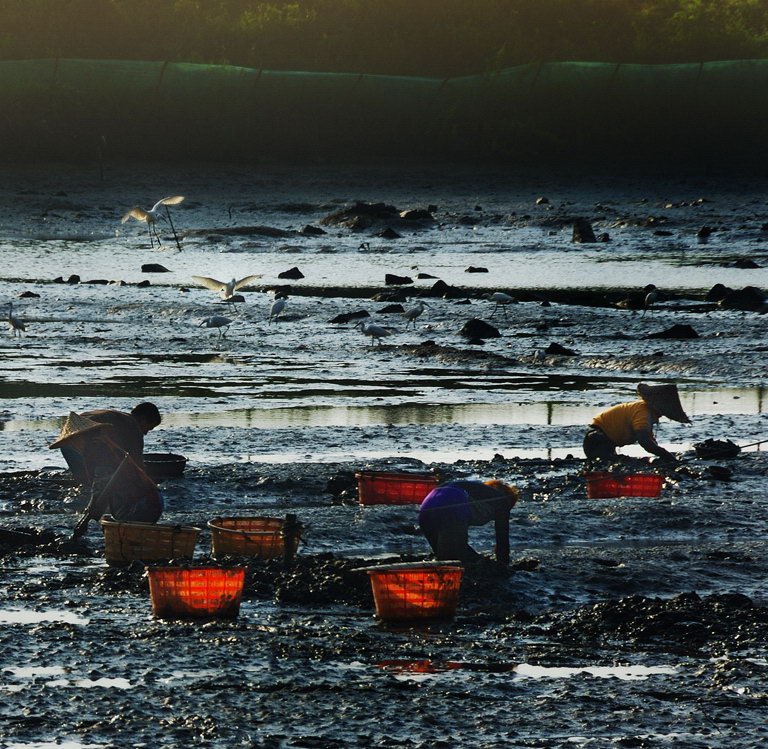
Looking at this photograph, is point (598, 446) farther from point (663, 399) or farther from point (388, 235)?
point (388, 235)

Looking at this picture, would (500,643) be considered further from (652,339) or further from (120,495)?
(652,339)

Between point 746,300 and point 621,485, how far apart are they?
9.43 meters

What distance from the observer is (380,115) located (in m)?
33.9

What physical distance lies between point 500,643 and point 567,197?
79.2ft

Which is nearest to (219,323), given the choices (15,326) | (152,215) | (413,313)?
(413,313)

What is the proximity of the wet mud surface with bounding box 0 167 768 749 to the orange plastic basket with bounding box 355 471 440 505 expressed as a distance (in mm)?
104

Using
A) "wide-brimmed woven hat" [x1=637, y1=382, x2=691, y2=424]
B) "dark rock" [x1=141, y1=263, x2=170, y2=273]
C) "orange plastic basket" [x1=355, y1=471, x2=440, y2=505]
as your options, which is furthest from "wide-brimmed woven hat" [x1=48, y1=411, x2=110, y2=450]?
"dark rock" [x1=141, y1=263, x2=170, y2=273]

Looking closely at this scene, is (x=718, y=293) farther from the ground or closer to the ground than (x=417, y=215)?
closer to the ground

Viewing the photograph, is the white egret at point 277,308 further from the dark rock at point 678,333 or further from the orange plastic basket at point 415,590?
the orange plastic basket at point 415,590

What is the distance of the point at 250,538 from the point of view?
796 centimetres

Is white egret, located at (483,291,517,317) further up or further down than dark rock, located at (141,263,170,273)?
further down

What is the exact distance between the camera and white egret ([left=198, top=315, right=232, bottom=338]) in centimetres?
1725

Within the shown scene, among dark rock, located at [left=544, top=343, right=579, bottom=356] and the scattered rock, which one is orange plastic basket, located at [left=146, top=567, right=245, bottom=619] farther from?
the scattered rock

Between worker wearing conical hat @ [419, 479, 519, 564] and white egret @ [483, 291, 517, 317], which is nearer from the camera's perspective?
worker wearing conical hat @ [419, 479, 519, 564]
